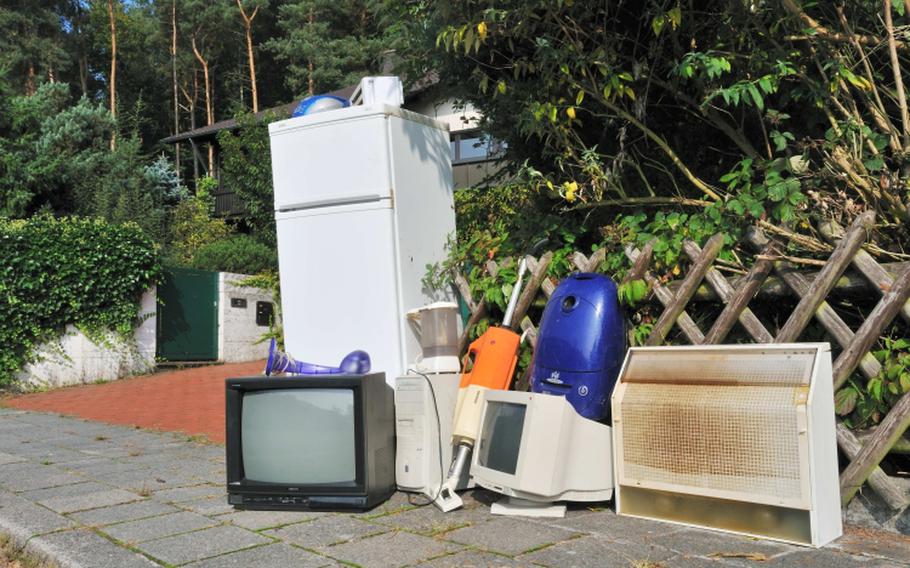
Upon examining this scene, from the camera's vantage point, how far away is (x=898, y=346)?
335 centimetres

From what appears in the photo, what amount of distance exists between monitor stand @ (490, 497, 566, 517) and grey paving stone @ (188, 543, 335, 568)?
982 millimetres

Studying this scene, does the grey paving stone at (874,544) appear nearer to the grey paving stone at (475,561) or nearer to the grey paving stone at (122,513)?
the grey paving stone at (475,561)

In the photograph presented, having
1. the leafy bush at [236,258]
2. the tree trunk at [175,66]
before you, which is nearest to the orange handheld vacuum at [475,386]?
the leafy bush at [236,258]

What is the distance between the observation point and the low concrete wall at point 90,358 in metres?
10.8

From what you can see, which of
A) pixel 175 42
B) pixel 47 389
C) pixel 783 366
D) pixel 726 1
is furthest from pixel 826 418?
pixel 175 42

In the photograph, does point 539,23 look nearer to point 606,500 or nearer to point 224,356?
point 606,500

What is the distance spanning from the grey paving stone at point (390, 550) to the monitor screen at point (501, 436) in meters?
0.55

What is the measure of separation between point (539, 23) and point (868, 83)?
185 cm

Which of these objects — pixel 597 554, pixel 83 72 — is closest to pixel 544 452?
pixel 597 554

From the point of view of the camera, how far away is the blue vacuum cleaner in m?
3.79

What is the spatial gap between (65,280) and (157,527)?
8490mm

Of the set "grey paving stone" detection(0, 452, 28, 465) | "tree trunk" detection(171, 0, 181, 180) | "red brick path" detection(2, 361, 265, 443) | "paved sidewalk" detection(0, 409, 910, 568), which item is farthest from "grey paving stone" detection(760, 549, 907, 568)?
"tree trunk" detection(171, 0, 181, 180)

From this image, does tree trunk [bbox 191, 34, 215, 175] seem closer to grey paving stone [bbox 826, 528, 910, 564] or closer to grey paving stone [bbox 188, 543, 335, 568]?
grey paving stone [bbox 188, 543, 335, 568]

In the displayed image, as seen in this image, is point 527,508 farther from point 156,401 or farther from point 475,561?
point 156,401
